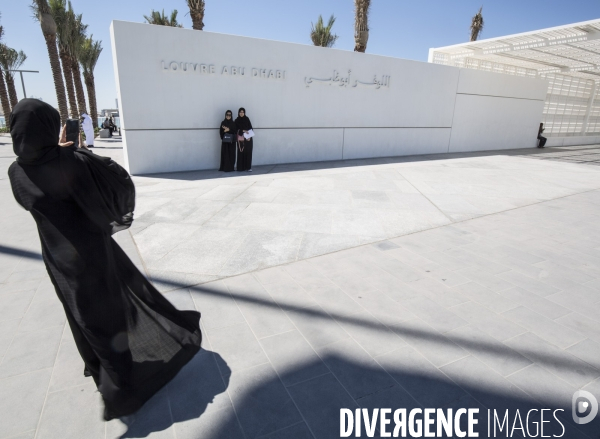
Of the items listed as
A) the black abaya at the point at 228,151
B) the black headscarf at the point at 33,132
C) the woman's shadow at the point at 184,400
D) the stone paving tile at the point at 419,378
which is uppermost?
the black headscarf at the point at 33,132

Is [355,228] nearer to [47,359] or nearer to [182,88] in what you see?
[47,359]

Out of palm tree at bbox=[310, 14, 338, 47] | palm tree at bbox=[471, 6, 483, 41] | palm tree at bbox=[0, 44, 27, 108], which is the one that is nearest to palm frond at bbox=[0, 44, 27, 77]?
palm tree at bbox=[0, 44, 27, 108]

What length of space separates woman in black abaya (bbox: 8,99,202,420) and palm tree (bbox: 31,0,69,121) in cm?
1727

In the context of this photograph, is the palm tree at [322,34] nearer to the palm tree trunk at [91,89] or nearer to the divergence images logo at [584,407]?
the palm tree trunk at [91,89]

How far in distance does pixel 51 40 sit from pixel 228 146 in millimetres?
13729

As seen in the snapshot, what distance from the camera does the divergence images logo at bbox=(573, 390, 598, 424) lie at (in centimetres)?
209

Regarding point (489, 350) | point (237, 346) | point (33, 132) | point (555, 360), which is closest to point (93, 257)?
point (33, 132)

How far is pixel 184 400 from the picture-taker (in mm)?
2178

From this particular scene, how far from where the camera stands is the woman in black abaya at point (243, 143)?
9648mm

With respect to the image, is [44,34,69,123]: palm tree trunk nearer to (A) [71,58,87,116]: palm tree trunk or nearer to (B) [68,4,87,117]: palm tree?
(B) [68,4,87,117]: palm tree

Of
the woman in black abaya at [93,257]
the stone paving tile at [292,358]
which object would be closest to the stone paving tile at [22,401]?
the woman in black abaya at [93,257]

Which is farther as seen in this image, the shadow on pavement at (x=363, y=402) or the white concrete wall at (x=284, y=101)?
the white concrete wall at (x=284, y=101)

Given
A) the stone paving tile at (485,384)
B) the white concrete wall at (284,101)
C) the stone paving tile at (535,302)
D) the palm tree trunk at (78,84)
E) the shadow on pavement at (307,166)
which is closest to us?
the stone paving tile at (485,384)

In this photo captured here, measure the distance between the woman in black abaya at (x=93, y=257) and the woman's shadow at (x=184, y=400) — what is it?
7 centimetres
